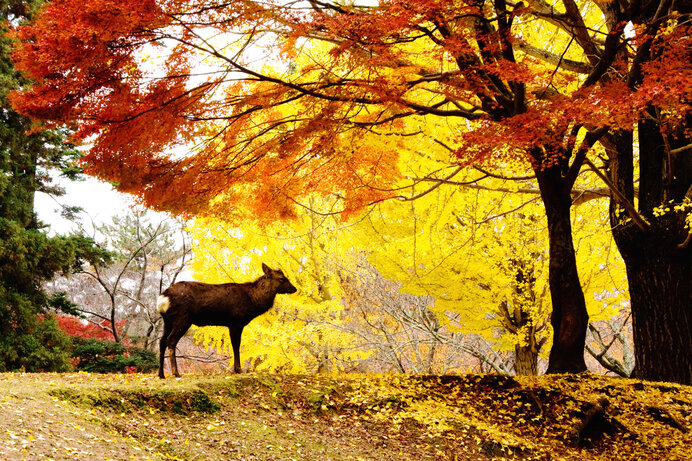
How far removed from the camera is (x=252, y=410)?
6.57 metres

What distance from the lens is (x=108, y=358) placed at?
14602 mm

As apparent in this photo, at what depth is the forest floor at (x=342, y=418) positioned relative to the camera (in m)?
4.99

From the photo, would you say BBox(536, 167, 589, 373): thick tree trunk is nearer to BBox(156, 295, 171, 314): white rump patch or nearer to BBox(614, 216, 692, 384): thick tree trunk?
BBox(614, 216, 692, 384): thick tree trunk

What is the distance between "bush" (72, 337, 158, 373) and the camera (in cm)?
1448

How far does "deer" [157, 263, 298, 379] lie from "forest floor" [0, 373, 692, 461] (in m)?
0.55

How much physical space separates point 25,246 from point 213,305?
24.7 feet

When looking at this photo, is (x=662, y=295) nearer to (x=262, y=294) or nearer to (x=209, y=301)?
(x=262, y=294)

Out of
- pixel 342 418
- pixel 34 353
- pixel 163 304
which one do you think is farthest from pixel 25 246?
pixel 342 418

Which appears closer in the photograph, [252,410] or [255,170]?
[252,410]

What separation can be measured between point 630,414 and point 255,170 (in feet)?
21.0

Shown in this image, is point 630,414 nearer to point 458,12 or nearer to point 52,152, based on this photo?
point 458,12

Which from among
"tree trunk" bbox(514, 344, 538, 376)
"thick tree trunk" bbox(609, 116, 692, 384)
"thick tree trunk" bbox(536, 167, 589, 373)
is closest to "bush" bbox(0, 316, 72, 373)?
"tree trunk" bbox(514, 344, 538, 376)

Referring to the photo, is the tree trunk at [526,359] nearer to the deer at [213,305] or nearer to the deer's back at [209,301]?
the deer at [213,305]

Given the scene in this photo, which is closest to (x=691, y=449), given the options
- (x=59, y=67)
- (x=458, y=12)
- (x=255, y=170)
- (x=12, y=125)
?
(x=458, y=12)
